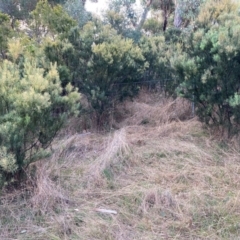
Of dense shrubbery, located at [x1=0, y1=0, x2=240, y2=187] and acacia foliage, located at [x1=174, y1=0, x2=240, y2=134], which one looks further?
acacia foliage, located at [x1=174, y1=0, x2=240, y2=134]

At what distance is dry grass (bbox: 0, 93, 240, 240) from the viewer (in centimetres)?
262

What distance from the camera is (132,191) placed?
3.13 m

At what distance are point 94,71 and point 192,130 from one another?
169cm

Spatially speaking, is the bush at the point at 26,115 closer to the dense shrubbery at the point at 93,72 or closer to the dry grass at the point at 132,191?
the dense shrubbery at the point at 93,72

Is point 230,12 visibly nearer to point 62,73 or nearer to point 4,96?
point 62,73

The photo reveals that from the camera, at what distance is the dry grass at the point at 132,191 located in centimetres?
262

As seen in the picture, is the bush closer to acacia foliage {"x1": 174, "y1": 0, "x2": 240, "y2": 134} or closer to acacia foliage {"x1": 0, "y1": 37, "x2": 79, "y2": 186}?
acacia foliage {"x1": 0, "y1": 37, "x2": 79, "y2": 186}

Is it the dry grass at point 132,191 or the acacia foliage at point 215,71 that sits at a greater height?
the acacia foliage at point 215,71

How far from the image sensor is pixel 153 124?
16.6 ft

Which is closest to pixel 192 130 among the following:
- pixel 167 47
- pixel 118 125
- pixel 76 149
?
pixel 118 125

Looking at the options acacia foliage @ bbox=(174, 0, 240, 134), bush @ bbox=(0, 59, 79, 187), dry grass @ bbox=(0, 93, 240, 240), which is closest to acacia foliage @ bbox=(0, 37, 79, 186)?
bush @ bbox=(0, 59, 79, 187)

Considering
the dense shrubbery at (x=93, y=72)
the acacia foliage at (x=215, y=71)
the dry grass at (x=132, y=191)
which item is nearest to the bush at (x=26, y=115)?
the dense shrubbery at (x=93, y=72)

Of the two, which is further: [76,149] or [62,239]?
[76,149]

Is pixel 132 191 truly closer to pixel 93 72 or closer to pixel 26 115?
pixel 26 115
